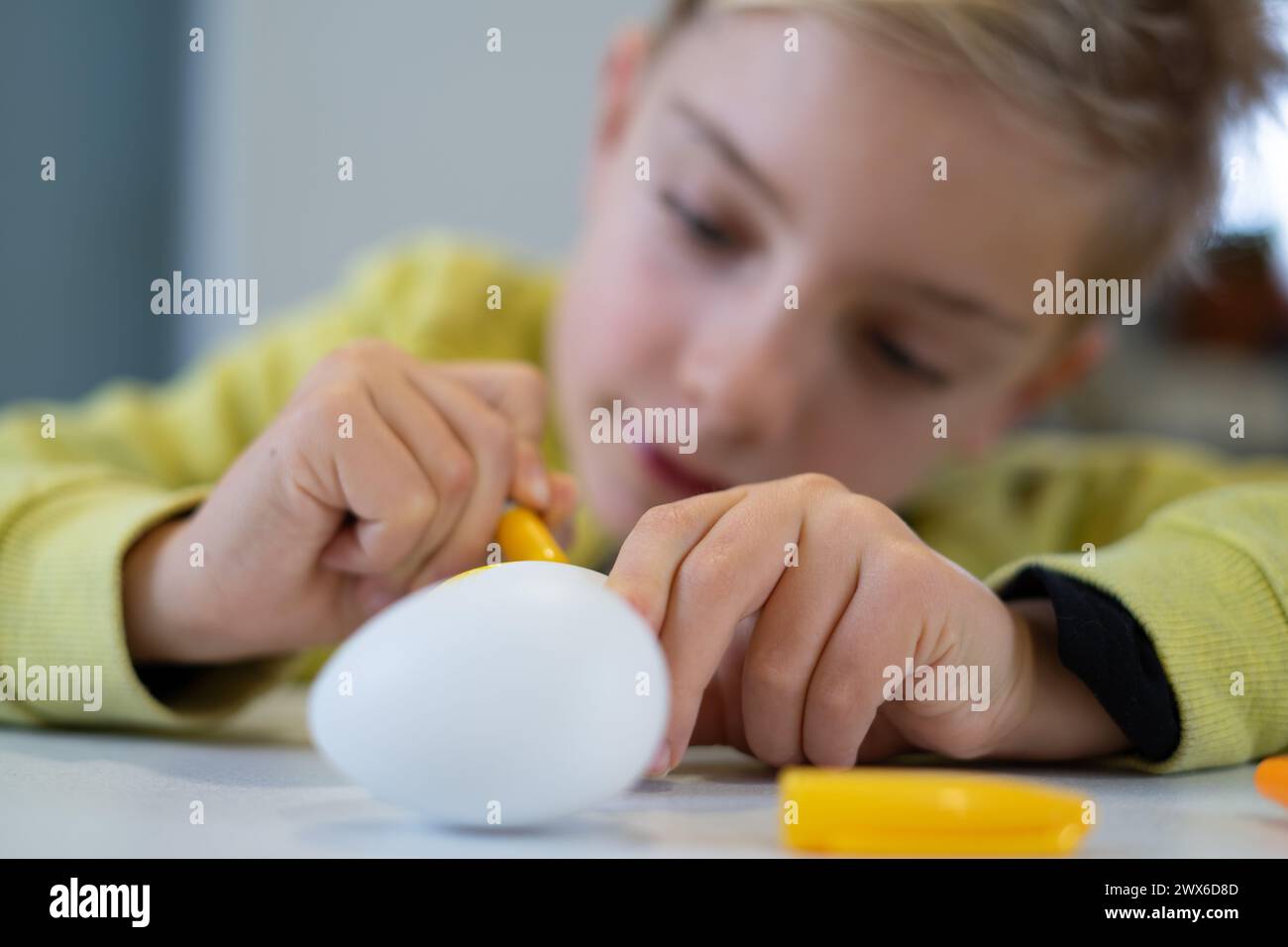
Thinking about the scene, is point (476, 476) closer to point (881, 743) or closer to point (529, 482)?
point (529, 482)

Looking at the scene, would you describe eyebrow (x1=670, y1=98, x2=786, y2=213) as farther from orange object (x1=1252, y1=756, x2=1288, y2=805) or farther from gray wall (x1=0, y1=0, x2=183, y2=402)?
gray wall (x1=0, y1=0, x2=183, y2=402)

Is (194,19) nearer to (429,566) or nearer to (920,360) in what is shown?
(920,360)

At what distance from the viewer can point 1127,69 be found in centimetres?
80

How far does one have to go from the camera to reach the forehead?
0.72m

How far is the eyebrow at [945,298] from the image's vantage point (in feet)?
2.42

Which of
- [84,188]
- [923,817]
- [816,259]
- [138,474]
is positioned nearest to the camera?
[923,817]

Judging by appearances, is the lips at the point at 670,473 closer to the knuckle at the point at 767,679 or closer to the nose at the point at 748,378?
the nose at the point at 748,378

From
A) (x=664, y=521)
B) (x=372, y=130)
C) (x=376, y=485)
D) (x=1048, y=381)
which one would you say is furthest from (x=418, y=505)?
(x=372, y=130)

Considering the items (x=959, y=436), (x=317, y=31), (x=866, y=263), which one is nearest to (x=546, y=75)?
(x=317, y=31)

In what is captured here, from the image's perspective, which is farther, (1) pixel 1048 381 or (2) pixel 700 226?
(1) pixel 1048 381

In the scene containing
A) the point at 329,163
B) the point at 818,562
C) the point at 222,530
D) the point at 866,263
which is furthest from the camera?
the point at 329,163

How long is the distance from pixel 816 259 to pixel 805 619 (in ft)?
1.13

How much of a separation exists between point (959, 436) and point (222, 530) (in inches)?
22.7

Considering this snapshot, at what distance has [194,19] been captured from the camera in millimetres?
1920
